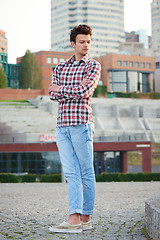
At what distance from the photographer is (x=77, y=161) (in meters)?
5.06

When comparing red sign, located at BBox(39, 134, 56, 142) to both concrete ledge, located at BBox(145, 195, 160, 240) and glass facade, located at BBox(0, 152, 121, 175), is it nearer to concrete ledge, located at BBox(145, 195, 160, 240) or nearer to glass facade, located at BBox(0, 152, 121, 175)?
glass facade, located at BBox(0, 152, 121, 175)

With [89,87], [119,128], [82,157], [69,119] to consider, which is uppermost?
[89,87]

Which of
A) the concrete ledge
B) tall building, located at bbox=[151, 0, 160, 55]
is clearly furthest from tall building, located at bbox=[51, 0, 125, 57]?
the concrete ledge

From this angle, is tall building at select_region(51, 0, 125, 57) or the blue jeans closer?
the blue jeans

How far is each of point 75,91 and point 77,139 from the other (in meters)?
0.51

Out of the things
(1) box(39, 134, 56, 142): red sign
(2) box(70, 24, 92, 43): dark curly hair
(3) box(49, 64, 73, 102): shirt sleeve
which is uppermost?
(2) box(70, 24, 92, 43): dark curly hair

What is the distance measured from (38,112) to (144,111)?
17.9 m

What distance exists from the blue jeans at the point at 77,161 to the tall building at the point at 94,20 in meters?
169

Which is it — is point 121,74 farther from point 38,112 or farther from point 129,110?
point 38,112

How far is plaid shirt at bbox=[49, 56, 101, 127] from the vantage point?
16.4ft

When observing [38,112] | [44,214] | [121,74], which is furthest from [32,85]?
[44,214]

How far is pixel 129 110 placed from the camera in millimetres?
68312

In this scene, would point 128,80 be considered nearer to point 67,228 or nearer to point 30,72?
point 30,72

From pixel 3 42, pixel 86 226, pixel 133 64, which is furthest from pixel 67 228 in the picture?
pixel 133 64
